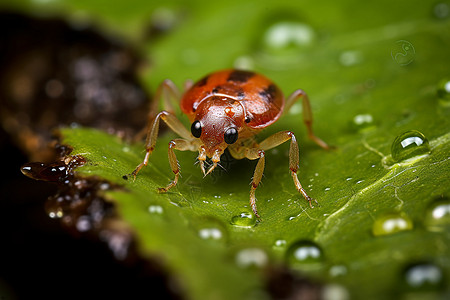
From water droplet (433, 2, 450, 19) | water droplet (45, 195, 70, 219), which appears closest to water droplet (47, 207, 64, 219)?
water droplet (45, 195, 70, 219)

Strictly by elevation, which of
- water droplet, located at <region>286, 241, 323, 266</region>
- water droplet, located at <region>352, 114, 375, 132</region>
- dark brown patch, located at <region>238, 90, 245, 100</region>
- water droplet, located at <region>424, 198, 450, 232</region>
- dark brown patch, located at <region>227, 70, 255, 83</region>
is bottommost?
water droplet, located at <region>286, 241, 323, 266</region>

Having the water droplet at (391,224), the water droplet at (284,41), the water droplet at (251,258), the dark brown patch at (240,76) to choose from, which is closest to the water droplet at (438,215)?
the water droplet at (391,224)

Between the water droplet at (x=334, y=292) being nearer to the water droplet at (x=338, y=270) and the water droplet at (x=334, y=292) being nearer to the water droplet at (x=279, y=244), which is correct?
the water droplet at (x=338, y=270)

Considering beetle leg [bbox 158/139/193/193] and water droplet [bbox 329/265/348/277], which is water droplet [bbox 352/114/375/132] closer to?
beetle leg [bbox 158/139/193/193]

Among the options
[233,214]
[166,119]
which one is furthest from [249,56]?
[233,214]

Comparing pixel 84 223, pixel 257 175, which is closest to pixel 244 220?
pixel 257 175

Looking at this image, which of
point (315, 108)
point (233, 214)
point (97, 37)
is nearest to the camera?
point (233, 214)

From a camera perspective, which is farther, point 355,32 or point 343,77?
point 355,32

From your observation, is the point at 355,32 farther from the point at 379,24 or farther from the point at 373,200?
the point at 373,200
